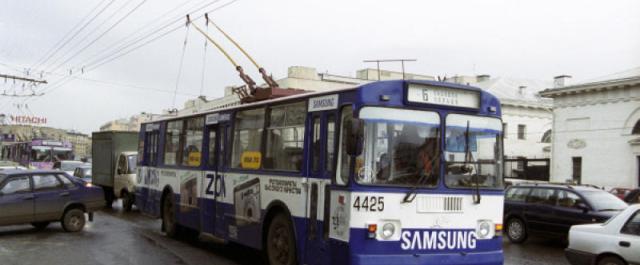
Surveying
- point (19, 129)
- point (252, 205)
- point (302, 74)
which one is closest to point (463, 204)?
point (252, 205)

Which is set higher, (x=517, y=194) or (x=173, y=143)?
(x=173, y=143)

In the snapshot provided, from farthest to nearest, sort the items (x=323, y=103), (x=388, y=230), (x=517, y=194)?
(x=517, y=194)
(x=323, y=103)
(x=388, y=230)

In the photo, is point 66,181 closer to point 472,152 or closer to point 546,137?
point 472,152

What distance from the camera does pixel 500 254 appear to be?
27.1 feet

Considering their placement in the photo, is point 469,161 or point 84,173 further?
point 84,173

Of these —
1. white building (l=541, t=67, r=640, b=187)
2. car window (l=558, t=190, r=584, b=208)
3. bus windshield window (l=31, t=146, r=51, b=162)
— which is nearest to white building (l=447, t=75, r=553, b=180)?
white building (l=541, t=67, r=640, b=187)

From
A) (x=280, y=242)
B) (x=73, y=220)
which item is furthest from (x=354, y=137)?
(x=73, y=220)

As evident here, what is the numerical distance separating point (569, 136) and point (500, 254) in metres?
32.2

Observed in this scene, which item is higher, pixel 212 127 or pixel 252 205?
pixel 212 127

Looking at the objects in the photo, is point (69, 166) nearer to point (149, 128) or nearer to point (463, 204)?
point (149, 128)

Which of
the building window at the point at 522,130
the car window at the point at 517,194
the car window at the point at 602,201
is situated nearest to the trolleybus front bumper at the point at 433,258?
the car window at the point at 602,201

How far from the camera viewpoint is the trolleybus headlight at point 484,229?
8.09 metres

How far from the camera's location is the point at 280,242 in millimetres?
9328

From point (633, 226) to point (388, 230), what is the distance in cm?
372
